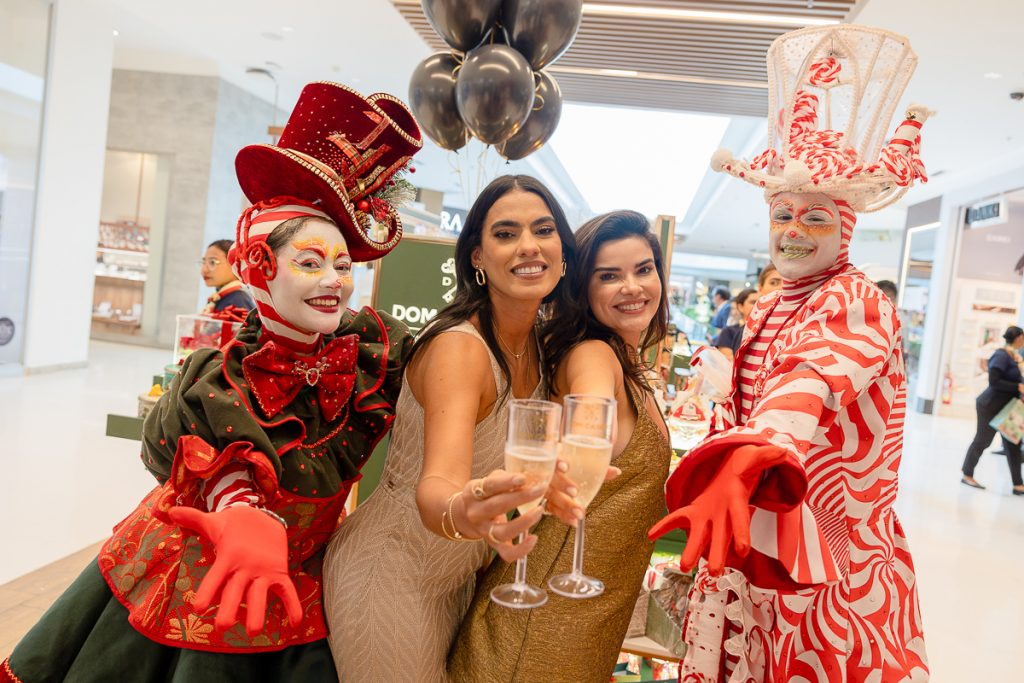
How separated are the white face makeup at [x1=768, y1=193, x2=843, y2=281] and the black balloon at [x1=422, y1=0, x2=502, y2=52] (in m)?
1.79

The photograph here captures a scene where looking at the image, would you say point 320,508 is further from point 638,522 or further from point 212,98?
point 212,98

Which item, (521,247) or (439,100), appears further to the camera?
(439,100)

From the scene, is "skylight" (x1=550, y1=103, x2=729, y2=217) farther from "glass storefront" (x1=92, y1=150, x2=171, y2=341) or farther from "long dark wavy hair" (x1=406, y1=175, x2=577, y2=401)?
"long dark wavy hair" (x1=406, y1=175, x2=577, y2=401)

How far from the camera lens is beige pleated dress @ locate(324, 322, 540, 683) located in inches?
59.8

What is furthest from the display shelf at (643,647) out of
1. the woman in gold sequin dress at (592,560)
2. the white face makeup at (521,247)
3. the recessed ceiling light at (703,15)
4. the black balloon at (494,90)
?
the recessed ceiling light at (703,15)

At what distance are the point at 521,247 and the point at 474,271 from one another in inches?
7.6

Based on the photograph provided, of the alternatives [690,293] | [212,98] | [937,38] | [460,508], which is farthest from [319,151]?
[690,293]

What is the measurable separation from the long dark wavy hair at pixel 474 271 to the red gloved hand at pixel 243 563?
1.79 feet

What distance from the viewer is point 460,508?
1.17 meters

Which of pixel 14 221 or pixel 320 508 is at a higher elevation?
pixel 14 221

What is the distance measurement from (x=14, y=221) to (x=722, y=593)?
8889mm

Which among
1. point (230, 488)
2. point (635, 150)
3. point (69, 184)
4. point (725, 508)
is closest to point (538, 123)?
point (230, 488)

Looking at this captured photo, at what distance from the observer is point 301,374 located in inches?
60.4

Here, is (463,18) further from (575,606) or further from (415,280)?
(575,606)
